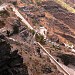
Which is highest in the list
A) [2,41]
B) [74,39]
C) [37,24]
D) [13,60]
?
[2,41]

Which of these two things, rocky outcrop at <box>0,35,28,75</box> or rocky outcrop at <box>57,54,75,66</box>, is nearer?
rocky outcrop at <box>0,35,28,75</box>

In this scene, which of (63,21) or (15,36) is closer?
(15,36)

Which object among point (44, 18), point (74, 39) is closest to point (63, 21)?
point (44, 18)

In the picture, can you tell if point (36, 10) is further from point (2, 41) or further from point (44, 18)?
point (2, 41)

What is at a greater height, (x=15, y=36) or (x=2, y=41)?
(x=2, y=41)

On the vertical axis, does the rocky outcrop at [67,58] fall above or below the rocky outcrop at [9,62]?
below

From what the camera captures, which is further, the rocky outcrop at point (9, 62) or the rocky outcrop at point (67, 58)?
the rocky outcrop at point (67, 58)

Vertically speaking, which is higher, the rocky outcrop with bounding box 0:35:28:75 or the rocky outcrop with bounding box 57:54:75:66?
the rocky outcrop with bounding box 0:35:28:75

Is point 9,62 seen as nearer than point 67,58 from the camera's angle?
Yes

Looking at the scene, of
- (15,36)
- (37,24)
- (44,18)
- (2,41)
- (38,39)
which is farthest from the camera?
(44,18)

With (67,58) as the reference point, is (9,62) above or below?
above

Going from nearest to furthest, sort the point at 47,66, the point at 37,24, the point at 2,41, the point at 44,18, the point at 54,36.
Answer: the point at 2,41 → the point at 47,66 → the point at 54,36 → the point at 37,24 → the point at 44,18
